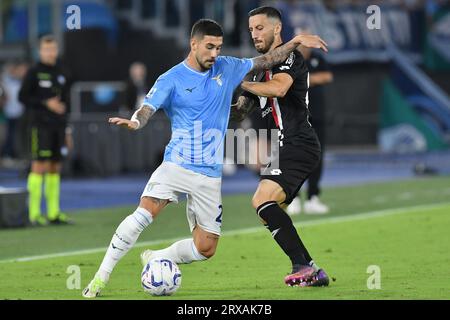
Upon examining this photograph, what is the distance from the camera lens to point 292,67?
404 inches

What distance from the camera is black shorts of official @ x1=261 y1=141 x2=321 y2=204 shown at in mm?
10367

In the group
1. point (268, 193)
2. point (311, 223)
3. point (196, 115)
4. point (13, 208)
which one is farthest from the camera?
point (311, 223)

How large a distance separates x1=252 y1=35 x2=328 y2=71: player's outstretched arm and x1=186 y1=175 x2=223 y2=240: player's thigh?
3.43 feet

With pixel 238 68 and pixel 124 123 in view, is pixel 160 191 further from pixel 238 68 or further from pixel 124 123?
pixel 238 68

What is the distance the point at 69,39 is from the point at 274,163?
770 inches

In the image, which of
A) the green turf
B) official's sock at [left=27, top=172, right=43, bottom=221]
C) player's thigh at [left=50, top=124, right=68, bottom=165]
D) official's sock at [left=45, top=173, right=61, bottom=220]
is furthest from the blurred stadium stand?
official's sock at [left=45, top=173, right=61, bottom=220]

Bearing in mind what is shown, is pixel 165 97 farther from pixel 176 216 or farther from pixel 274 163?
pixel 176 216

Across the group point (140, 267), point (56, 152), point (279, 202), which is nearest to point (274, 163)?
point (279, 202)

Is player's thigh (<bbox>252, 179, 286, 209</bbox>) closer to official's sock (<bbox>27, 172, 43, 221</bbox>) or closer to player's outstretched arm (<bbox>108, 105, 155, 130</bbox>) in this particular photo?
player's outstretched arm (<bbox>108, 105, 155, 130</bbox>)

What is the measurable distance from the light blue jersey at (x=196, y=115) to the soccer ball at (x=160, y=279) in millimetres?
808

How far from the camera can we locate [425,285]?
10.3 meters

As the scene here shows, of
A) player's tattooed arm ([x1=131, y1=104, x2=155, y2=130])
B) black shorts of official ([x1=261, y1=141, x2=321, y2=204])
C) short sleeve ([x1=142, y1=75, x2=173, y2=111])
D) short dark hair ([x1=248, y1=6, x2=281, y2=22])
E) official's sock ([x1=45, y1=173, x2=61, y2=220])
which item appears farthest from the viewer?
official's sock ([x1=45, y1=173, x2=61, y2=220])

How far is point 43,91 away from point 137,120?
7839mm

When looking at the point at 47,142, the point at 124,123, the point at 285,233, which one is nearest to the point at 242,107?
the point at 285,233
